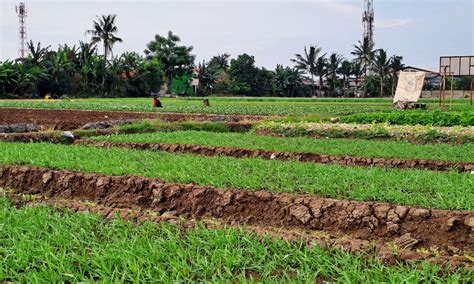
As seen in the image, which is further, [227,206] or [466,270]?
[227,206]

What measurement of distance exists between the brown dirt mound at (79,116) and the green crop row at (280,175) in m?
11.0

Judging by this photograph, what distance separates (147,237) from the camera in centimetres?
430

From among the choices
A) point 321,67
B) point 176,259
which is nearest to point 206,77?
point 321,67

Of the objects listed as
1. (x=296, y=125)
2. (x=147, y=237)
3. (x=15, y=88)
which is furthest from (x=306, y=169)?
(x=15, y=88)

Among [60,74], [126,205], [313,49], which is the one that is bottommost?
[126,205]

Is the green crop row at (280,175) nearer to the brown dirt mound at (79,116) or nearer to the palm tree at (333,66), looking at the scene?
the brown dirt mound at (79,116)

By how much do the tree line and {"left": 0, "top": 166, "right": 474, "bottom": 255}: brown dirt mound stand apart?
36928 millimetres

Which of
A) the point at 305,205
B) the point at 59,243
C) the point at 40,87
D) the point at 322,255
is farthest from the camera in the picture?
the point at 40,87

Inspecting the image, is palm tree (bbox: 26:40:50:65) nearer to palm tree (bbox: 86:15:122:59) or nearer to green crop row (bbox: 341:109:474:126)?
palm tree (bbox: 86:15:122:59)

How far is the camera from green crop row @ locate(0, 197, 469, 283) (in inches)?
135

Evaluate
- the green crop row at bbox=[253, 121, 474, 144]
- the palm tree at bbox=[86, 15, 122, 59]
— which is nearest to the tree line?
the palm tree at bbox=[86, 15, 122, 59]

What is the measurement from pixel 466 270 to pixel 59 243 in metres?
2.96

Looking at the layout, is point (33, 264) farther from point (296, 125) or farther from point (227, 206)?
point (296, 125)

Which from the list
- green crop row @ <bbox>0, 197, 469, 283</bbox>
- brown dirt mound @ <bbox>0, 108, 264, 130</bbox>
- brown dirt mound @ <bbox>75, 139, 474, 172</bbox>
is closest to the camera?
green crop row @ <bbox>0, 197, 469, 283</bbox>
